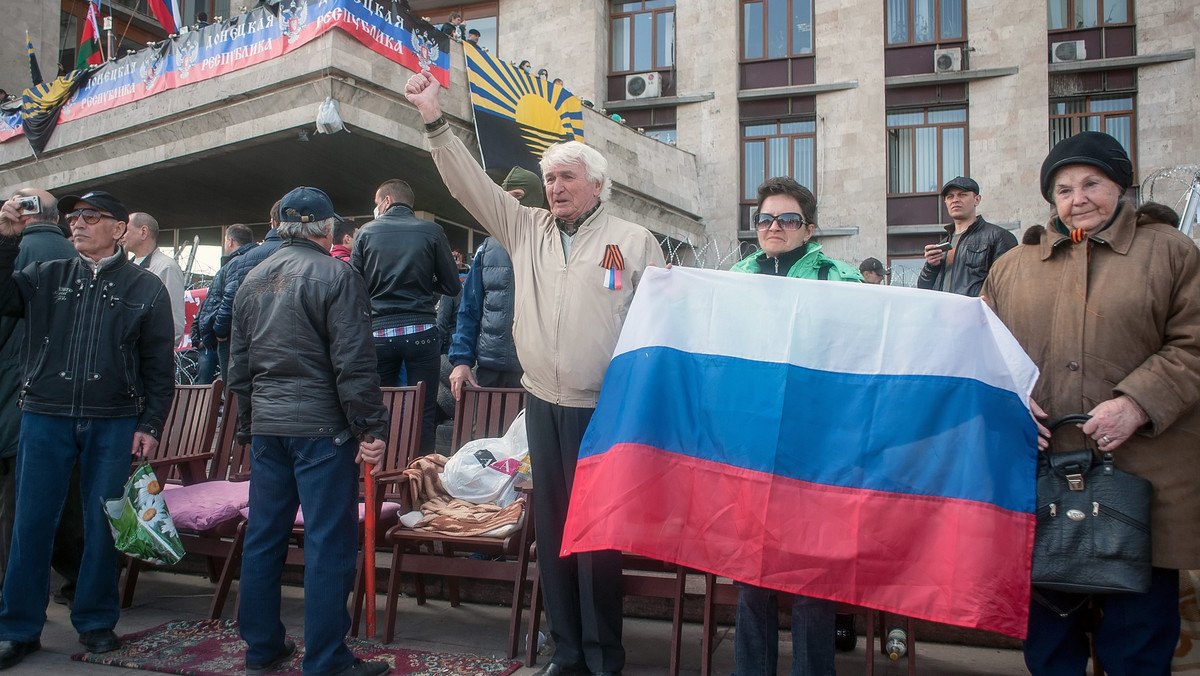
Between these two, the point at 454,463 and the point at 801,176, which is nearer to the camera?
the point at 454,463

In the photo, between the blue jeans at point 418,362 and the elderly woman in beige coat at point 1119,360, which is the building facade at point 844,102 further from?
the elderly woman in beige coat at point 1119,360

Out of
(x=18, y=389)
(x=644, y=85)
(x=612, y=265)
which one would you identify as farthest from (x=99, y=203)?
(x=644, y=85)

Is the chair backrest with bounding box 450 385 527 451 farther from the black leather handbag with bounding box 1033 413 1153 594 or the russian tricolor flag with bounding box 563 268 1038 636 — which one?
the black leather handbag with bounding box 1033 413 1153 594

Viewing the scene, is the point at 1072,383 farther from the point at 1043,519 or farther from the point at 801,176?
the point at 801,176

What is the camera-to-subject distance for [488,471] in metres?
4.37

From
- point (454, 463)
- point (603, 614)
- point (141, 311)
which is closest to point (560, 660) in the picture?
point (603, 614)

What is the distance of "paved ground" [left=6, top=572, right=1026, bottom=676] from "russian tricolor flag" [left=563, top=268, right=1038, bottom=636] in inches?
39.5

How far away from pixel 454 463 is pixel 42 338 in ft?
6.75

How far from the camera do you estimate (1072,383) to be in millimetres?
2840

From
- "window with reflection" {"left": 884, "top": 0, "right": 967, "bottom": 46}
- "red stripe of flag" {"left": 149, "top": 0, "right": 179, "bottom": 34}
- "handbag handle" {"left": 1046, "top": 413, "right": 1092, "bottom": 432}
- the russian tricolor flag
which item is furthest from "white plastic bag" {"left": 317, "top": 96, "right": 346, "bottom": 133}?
"window with reflection" {"left": 884, "top": 0, "right": 967, "bottom": 46}

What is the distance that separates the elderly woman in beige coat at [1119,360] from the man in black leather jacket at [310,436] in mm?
2608

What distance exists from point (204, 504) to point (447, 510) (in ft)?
4.53

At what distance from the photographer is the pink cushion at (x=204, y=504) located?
4422 millimetres

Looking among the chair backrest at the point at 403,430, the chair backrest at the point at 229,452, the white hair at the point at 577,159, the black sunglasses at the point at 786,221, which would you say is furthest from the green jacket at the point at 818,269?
the chair backrest at the point at 229,452
